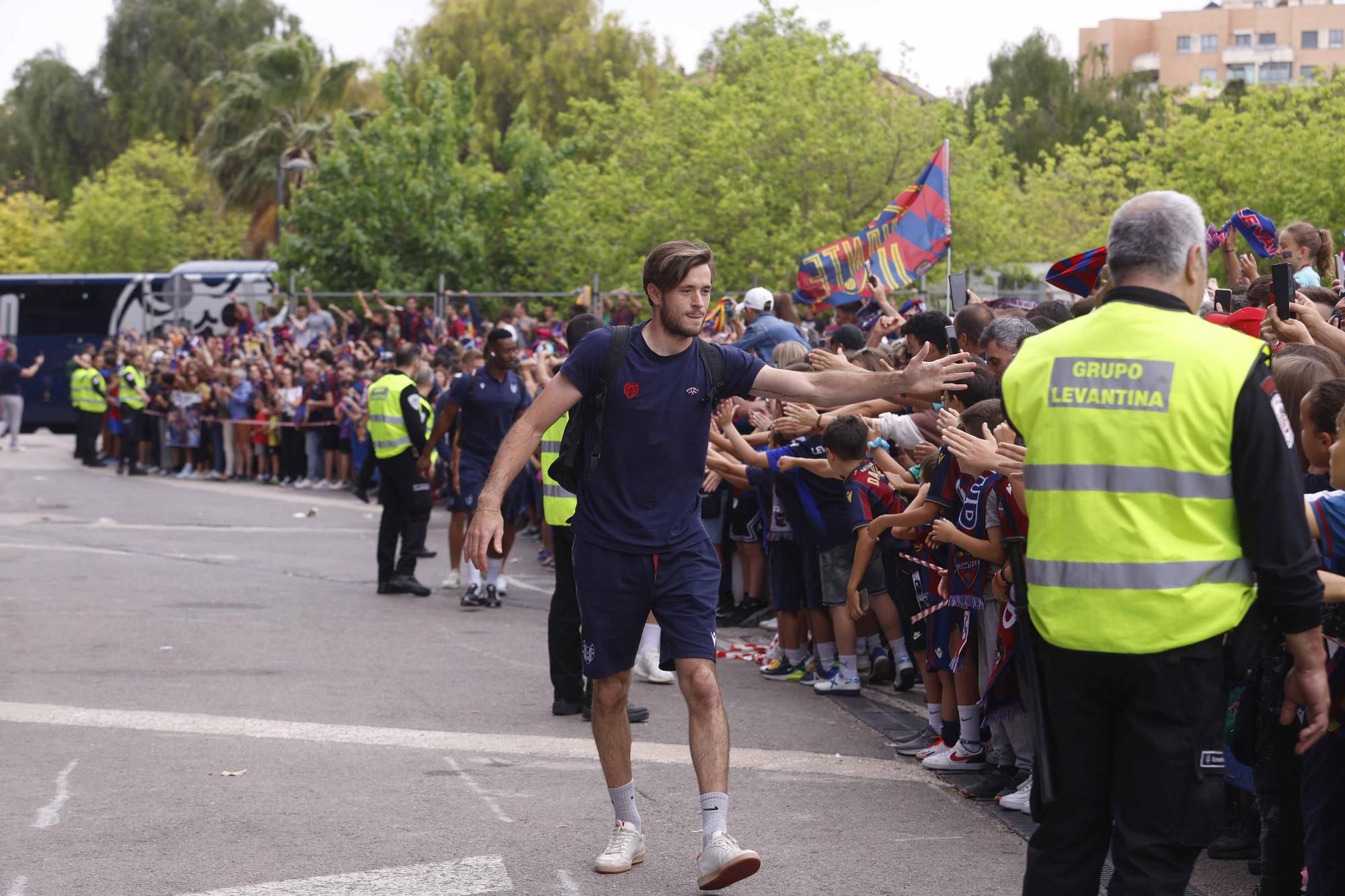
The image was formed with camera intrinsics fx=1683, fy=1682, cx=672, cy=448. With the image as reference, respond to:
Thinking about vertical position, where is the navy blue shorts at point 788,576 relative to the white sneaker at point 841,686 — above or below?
above

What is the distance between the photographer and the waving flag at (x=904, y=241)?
14227 mm

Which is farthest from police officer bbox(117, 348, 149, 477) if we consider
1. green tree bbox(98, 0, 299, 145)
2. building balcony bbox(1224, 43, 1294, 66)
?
building balcony bbox(1224, 43, 1294, 66)

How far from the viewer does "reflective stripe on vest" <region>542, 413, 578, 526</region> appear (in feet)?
28.7

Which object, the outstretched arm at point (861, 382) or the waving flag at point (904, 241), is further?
the waving flag at point (904, 241)

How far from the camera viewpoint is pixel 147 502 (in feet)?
69.2

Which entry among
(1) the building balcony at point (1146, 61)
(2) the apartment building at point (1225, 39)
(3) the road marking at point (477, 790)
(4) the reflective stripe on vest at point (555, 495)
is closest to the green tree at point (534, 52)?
(4) the reflective stripe on vest at point (555, 495)

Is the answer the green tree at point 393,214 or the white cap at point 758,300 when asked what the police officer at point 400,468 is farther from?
the green tree at point 393,214

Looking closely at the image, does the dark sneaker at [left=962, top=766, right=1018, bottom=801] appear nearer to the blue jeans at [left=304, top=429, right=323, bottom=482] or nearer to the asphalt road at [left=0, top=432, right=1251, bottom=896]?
the asphalt road at [left=0, top=432, right=1251, bottom=896]

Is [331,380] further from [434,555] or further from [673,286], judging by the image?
[673,286]

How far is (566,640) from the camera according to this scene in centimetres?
845

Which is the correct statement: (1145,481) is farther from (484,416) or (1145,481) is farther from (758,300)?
(758,300)

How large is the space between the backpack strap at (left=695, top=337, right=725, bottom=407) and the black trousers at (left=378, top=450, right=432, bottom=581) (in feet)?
24.4

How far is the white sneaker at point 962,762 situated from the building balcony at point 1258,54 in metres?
109

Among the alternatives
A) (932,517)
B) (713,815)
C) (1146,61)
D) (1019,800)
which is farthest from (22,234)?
(1146,61)
